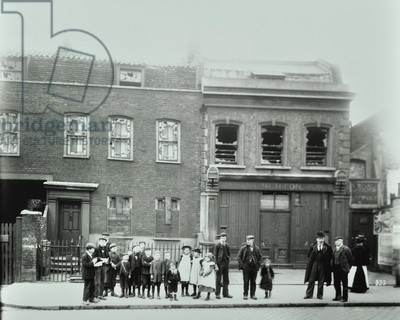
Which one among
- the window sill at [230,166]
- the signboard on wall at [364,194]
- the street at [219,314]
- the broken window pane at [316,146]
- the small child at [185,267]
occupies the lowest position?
the street at [219,314]

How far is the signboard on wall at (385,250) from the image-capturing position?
23044 mm

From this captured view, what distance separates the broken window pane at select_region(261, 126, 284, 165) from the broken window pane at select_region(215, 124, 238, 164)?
1100 mm

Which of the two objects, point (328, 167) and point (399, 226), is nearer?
point (399, 226)

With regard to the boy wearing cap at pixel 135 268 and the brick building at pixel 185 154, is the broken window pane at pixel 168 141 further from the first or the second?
the boy wearing cap at pixel 135 268

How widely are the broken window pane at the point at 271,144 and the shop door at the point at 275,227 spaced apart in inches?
55.7

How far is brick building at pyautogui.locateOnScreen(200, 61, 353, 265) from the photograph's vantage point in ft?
79.0

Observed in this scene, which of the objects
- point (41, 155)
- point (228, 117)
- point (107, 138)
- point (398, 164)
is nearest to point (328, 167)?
point (398, 164)

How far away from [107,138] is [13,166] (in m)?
3.63

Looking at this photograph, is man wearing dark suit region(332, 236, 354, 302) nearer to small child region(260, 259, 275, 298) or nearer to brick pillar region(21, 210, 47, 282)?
small child region(260, 259, 275, 298)

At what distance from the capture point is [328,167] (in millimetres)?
24641

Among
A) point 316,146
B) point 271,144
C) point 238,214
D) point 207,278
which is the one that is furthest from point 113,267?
point 316,146

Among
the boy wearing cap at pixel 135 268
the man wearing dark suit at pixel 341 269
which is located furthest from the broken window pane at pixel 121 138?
the man wearing dark suit at pixel 341 269

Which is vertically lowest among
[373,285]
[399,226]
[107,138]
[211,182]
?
[373,285]

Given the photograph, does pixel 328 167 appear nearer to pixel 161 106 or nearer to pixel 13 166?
pixel 161 106
